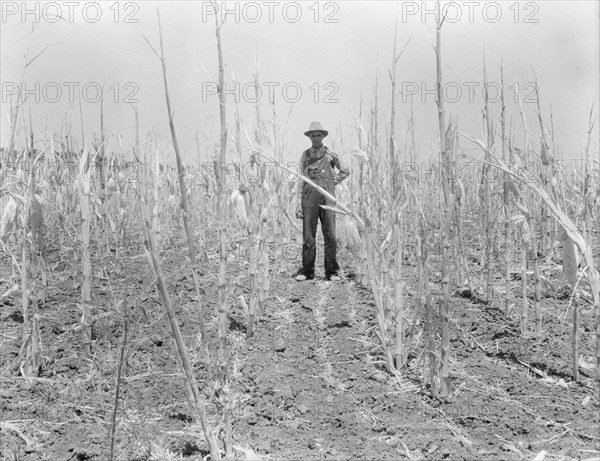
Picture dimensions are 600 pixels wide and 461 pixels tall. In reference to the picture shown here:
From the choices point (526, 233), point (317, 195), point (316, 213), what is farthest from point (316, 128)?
point (526, 233)

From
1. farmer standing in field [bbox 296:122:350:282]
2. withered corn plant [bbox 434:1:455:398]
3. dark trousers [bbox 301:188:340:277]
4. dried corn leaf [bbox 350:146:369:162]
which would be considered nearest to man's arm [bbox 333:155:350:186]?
→ farmer standing in field [bbox 296:122:350:282]

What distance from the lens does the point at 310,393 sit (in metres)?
2.54

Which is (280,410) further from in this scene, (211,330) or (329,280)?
(329,280)

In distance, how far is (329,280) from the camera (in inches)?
198

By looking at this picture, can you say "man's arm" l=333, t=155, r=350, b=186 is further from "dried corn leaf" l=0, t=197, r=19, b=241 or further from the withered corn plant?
"dried corn leaf" l=0, t=197, r=19, b=241

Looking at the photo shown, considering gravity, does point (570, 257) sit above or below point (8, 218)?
below

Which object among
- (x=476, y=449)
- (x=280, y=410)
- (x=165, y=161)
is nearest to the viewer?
(x=476, y=449)

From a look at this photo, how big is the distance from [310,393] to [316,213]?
8.16 feet

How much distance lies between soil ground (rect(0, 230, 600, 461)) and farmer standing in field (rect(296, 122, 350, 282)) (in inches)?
42.2

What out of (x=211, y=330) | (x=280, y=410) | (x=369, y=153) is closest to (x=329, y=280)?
(x=211, y=330)

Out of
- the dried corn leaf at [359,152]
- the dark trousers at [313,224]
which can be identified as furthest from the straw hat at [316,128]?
the dried corn leaf at [359,152]

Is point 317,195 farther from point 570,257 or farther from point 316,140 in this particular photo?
point 570,257

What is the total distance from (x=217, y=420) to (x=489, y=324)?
81.2 inches

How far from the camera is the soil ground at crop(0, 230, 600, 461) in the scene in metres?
1.95
